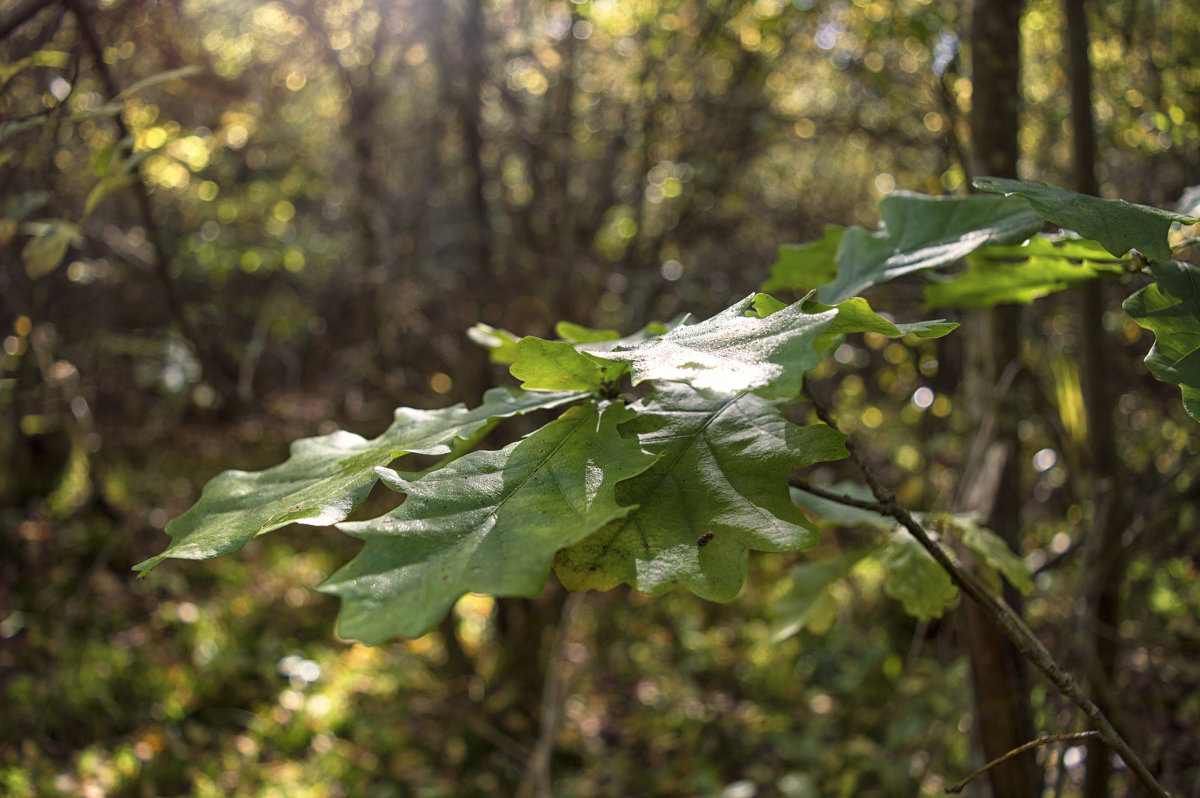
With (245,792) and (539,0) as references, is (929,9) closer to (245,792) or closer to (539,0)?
(539,0)

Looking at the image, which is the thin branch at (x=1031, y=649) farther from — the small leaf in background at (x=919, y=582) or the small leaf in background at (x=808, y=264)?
the small leaf in background at (x=808, y=264)

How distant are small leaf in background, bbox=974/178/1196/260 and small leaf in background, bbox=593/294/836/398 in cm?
22

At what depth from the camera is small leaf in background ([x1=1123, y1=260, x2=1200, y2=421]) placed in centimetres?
59

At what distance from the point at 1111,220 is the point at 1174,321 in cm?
10

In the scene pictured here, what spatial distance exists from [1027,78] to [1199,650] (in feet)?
7.56

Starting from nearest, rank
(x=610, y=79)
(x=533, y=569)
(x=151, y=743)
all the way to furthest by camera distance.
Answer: (x=533, y=569) < (x=151, y=743) < (x=610, y=79)

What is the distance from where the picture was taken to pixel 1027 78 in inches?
129

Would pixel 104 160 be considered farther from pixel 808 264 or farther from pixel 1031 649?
pixel 1031 649

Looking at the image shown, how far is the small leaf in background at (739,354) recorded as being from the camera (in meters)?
0.47

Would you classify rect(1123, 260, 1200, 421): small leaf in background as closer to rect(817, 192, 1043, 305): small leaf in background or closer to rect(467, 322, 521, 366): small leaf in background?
rect(817, 192, 1043, 305): small leaf in background

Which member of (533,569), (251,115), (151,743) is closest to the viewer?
(533,569)

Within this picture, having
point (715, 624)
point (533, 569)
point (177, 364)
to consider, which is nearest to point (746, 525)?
point (533, 569)

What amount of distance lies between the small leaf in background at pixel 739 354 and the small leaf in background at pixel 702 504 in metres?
0.07

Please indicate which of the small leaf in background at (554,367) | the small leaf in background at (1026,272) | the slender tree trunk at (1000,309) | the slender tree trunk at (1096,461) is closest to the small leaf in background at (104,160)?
the small leaf in background at (554,367)
